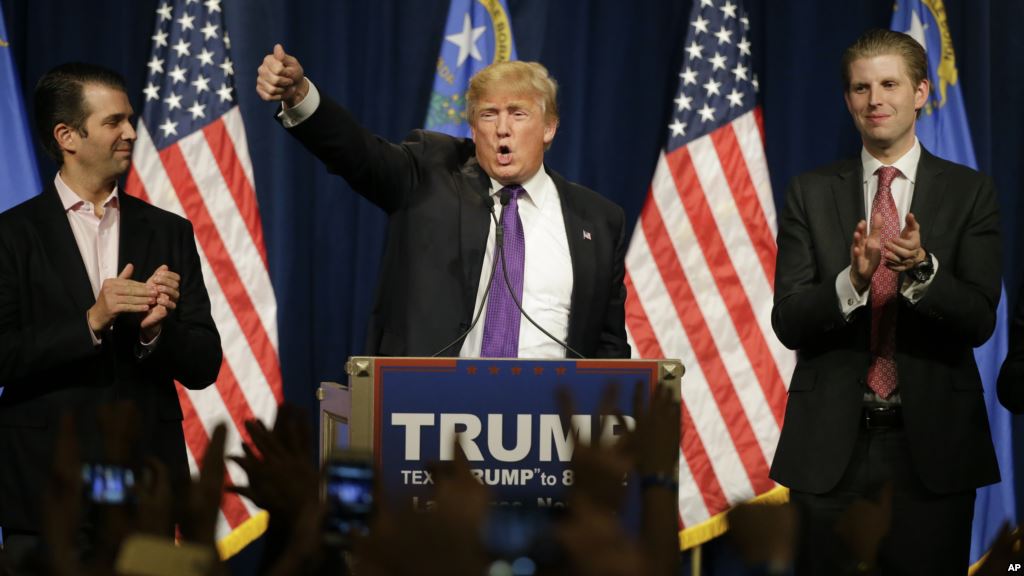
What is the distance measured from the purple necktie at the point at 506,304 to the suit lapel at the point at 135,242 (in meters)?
0.83

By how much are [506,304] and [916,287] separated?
0.90m

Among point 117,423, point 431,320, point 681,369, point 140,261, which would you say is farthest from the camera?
point 140,261

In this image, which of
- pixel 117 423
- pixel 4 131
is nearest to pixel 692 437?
pixel 4 131

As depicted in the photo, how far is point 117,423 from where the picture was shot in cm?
95

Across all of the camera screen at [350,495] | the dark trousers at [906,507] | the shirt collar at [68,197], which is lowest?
the dark trousers at [906,507]

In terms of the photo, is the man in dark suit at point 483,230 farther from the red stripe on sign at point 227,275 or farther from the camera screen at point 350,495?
the red stripe on sign at point 227,275

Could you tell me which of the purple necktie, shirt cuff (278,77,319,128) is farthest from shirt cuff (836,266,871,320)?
shirt cuff (278,77,319,128)

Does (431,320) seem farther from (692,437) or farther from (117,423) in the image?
(692,437)

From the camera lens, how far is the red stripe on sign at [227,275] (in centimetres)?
438

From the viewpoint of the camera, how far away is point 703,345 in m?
4.51

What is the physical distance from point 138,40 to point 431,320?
2.56 m

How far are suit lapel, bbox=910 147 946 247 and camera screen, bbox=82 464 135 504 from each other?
2251 mm

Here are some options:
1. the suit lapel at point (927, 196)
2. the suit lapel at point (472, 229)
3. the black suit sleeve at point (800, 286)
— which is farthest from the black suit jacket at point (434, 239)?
the suit lapel at point (927, 196)

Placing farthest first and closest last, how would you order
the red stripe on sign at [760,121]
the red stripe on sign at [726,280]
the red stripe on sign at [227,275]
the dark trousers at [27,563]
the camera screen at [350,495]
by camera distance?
the red stripe on sign at [760,121]
the red stripe on sign at [726,280]
the red stripe on sign at [227,275]
the camera screen at [350,495]
the dark trousers at [27,563]
